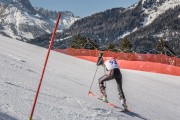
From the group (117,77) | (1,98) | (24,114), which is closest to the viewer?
(24,114)

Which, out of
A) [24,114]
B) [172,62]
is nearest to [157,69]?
[172,62]

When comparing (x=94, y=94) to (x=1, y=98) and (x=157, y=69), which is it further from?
(x=157, y=69)

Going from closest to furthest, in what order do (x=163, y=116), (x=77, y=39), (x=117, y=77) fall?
(x=117, y=77) → (x=163, y=116) → (x=77, y=39)

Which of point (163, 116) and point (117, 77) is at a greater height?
point (117, 77)

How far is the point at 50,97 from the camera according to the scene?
13.1 meters

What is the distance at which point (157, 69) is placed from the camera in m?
40.3

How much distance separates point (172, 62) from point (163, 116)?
28.2 m

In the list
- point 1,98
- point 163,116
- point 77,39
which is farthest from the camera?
point 77,39

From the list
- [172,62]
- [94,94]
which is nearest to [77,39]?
[172,62]

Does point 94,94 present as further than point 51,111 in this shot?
Yes

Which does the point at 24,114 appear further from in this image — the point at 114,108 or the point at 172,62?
the point at 172,62

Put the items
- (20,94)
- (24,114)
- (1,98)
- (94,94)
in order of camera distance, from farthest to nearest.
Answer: (94,94)
(20,94)
(1,98)
(24,114)

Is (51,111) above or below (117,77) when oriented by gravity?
below

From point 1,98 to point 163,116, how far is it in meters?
6.61
